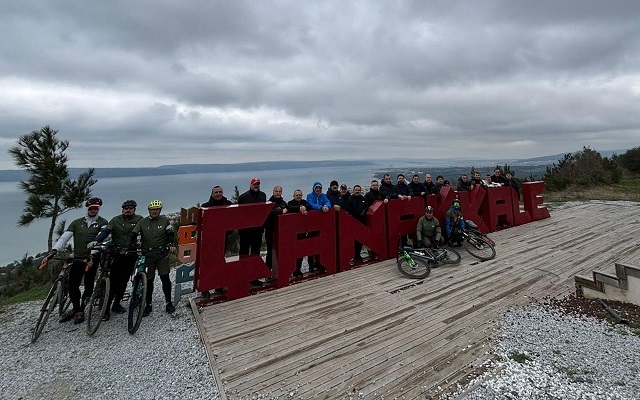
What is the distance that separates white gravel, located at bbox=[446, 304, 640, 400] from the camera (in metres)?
3.34

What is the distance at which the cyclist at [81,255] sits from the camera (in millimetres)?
5164

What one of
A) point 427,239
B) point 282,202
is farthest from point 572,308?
point 282,202

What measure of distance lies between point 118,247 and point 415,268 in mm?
6046

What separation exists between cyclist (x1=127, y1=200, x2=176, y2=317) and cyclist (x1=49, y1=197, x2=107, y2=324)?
27.4 inches

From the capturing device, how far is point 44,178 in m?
12.1

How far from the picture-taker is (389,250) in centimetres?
833

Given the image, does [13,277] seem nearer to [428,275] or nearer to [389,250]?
[389,250]

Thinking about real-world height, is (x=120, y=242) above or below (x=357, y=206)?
below

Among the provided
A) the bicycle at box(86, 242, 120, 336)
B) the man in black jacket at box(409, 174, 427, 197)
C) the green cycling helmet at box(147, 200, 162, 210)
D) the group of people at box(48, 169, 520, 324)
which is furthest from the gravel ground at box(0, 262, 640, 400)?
the man in black jacket at box(409, 174, 427, 197)

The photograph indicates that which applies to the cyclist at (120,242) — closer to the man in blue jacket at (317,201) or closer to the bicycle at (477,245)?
the man in blue jacket at (317,201)

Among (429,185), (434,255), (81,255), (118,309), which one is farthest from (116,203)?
(434,255)

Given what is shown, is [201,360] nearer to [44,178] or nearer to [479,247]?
[479,247]

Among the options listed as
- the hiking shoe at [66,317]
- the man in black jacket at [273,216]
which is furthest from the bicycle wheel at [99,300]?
the man in black jacket at [273,216]

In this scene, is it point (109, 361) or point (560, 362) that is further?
point (109, 361)
